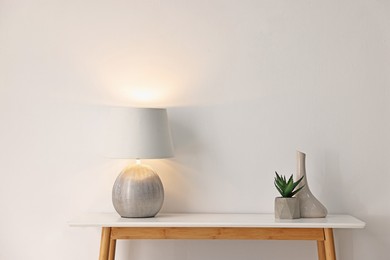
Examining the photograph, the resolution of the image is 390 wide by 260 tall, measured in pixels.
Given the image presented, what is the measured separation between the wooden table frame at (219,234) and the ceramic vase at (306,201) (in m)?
0.11

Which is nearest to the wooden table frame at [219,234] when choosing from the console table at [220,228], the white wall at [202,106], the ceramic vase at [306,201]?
the console table at [220,228]

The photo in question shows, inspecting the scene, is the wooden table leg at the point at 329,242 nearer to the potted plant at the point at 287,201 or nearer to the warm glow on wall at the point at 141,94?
the potted plant at the point at 287,201

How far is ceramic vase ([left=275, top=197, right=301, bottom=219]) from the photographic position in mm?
2330

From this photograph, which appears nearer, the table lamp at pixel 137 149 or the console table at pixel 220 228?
the console table at pixel 220 228

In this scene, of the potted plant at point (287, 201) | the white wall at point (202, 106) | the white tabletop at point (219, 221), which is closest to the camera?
the white tabletop at point (219, 221)

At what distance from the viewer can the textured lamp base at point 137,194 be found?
7.78ft

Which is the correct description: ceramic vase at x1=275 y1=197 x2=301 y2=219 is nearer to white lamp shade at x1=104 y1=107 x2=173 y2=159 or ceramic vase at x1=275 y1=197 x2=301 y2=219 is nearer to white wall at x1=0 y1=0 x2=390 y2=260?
white wall at x1=0 y1=0 x2=390 y2=260

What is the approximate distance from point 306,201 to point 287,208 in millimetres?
104

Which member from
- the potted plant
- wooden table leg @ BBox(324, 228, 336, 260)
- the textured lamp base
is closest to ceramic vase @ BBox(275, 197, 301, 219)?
the potted plant

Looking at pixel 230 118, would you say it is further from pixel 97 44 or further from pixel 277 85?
pixel 97 44

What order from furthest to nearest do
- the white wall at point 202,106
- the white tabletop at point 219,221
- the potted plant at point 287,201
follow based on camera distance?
1. the white wall at point 202,106
2. the potted plant at point 287,201
3. the white tabletop at point 219,221

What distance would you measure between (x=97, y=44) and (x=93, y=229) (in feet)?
2.69

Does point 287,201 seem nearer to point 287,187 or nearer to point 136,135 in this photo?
point 287,187

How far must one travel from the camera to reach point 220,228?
2.29 metres
